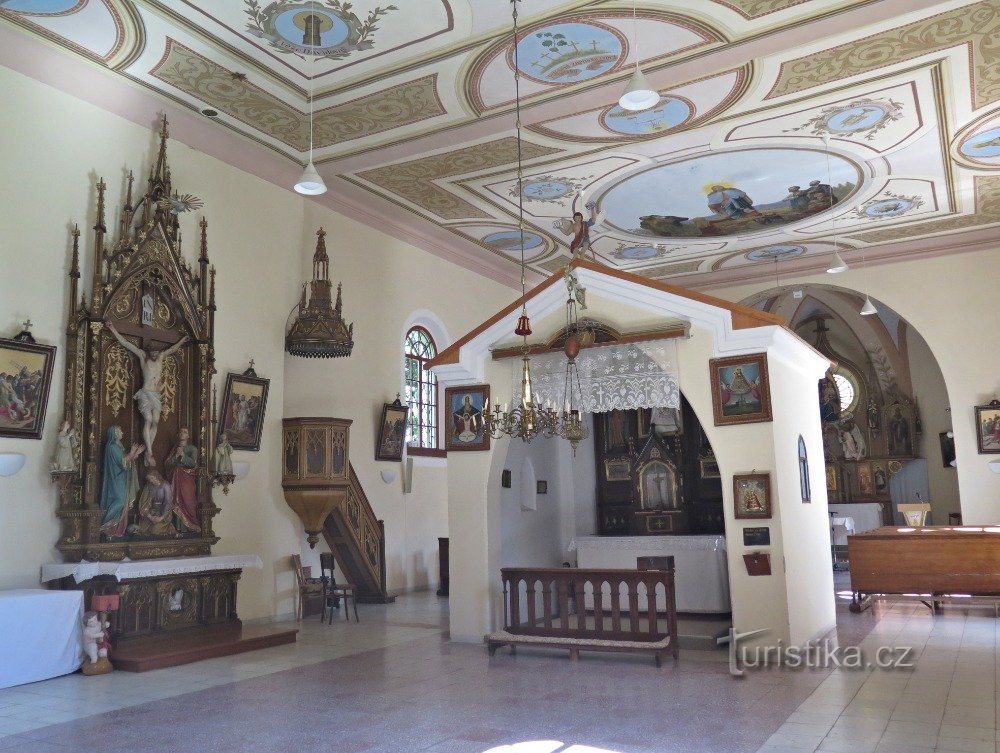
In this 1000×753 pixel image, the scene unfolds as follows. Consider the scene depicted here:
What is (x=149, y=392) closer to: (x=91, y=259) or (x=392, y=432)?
(x=91, y=259)

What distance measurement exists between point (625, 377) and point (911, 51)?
4.58 m

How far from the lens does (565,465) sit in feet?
38.3

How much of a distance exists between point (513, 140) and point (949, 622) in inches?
306

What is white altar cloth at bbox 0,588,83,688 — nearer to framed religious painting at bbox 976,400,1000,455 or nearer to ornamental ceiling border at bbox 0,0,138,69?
ornamental ceiling border at bbox 0,0,138,69

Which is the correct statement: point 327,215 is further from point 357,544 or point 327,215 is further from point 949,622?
point 949,622

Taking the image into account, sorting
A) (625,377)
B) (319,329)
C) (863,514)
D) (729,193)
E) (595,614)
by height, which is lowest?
(595,614)

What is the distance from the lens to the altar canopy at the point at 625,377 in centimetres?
828

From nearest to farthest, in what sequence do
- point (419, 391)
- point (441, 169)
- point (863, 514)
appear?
1. point (441, 169)
2. point (419, 391)
3. point (863, 514)

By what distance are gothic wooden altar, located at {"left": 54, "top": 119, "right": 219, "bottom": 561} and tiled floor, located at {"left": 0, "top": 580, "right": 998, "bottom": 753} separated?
1.61m

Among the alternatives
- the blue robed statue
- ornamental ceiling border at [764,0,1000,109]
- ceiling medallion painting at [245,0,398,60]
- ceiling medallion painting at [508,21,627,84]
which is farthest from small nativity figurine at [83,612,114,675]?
ornamental ceiling border at [764,0,1000,109]

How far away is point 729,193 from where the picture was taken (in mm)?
13047

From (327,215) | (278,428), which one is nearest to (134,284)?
(278,428)

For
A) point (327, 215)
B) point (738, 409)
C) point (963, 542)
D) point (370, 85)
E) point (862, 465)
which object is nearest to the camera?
point (738, 409)

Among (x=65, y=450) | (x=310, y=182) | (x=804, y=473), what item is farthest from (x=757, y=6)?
(x=65, y=450)
